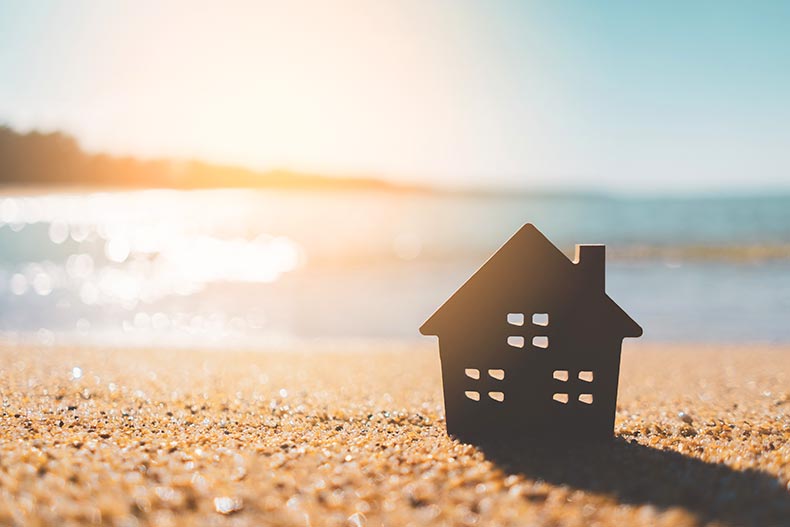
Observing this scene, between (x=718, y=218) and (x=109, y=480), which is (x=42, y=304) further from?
(x=718, y=218)

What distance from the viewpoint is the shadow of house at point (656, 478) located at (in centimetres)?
285

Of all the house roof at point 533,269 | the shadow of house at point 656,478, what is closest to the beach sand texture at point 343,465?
the shadow of house at point 656,478

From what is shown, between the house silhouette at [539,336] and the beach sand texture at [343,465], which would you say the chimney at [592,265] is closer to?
the house silhouette at [539,336]

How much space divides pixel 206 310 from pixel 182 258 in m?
11.8

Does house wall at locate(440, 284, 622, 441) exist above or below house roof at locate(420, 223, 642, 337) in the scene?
below

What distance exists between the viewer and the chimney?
12.3 feet

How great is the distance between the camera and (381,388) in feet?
22.0

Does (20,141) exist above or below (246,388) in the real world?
above

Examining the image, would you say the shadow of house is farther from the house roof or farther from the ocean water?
the ocean water

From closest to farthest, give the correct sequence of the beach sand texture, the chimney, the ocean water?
the beach sand texture < the chimney < the ocean water

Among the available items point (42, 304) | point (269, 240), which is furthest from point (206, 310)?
point (269, 240)

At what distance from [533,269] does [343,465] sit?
4.87 ft

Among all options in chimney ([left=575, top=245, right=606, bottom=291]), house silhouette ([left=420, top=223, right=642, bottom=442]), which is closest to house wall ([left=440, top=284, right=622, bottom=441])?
house silhouette ([left=420, top=223, right=642, bottom=442])

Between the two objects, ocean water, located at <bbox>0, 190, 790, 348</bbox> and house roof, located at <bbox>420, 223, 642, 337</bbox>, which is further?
ocean water, located at <bbox>0, 190, 790, 348</bbox>
